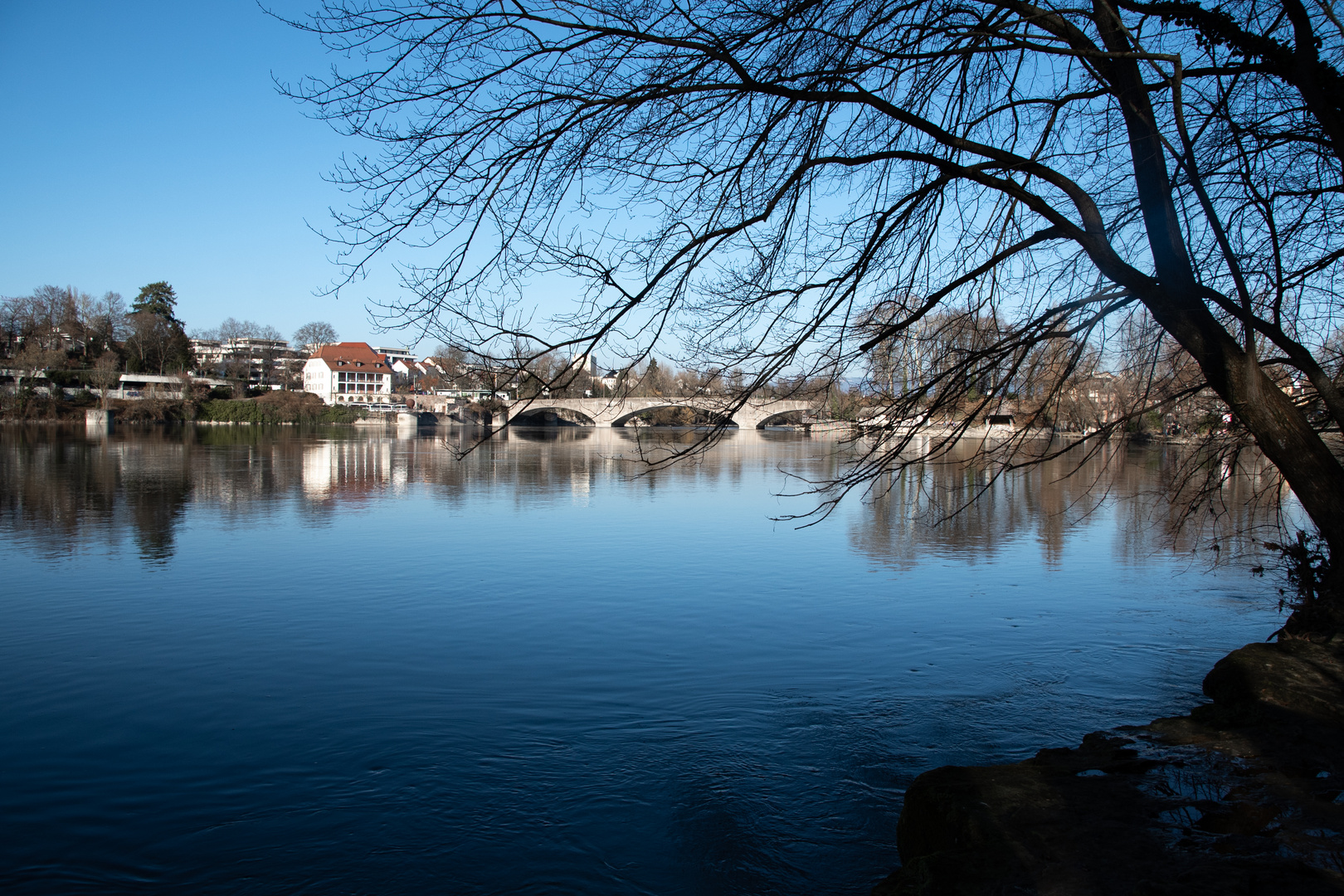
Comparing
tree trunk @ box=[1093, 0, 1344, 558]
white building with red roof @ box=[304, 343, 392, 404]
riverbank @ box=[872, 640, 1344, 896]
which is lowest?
riverbank @ box=[872, 640, 1344, 896]

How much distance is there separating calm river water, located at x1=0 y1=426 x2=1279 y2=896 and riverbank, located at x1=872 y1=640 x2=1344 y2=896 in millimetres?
854

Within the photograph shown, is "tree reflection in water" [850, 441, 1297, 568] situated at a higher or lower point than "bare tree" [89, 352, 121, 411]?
lower

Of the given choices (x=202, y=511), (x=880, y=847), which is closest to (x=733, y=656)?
(x=880, y=847)

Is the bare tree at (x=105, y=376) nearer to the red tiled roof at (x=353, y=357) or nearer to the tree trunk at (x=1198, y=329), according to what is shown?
the red tiled roof at (x=353, y=357)

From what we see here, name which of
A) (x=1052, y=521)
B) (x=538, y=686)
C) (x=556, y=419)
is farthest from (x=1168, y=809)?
(x=556, y=419)

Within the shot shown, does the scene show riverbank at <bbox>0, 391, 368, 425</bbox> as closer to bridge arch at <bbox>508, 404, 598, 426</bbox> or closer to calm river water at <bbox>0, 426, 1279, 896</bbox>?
bridge arch at <bbox>508, 404, 598, 426</bbox>

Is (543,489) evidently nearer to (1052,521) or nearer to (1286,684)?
(1052,521)

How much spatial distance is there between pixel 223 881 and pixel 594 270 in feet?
12.4

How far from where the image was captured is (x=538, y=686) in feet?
25.6

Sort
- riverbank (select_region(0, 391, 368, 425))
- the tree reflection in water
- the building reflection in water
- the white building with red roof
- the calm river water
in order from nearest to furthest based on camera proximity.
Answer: the calm river water, the tree reflection in water, the building reflection in water, riverbank (select_region(0, 391, 368, 425)), the white building with red roof

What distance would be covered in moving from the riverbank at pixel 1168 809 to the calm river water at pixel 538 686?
2.80 ft

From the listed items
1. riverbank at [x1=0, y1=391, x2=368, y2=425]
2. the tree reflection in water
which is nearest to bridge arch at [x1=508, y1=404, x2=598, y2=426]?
riverbank at [x1=0, y1=391, x2=368, y2=425]

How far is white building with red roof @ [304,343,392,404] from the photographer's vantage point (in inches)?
4391

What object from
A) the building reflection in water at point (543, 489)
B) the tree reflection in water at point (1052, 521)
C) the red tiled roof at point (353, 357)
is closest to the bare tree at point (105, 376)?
the building reflection in water at point (543, 489)
